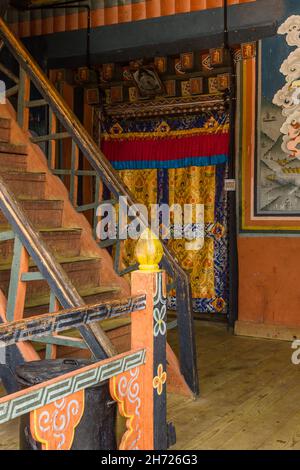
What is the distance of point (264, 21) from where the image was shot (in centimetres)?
508

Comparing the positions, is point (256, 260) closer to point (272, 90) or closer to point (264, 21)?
point (272, 90)

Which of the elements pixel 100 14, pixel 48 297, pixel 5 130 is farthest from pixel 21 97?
pixel 100 14

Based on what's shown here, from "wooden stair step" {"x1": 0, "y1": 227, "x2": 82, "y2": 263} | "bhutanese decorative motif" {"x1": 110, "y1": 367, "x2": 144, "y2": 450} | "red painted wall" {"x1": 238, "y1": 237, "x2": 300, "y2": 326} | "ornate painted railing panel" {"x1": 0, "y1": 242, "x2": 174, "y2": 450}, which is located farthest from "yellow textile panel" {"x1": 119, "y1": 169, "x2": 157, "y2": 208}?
"bhutanese decorative motif" {"x1": 110, "y1": 367, "x2": 144, "y2": 450}

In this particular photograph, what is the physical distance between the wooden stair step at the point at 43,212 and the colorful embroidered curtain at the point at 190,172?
203cm

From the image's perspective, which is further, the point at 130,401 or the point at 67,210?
the point at 67,210

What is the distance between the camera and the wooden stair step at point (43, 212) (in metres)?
3.96

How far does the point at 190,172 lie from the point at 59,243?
7.77 ft

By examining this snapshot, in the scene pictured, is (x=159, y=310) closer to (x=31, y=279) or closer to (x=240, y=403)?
(x=31, y=279)

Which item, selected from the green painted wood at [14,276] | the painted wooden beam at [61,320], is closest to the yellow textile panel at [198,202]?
the green painted wood at [14,276]

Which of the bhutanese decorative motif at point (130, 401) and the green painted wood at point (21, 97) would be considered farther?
the green painted wood at point (21, 97)

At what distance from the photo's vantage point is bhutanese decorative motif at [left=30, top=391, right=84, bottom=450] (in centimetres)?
176

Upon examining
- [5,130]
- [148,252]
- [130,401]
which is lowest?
[130,401]

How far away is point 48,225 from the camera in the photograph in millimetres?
4102

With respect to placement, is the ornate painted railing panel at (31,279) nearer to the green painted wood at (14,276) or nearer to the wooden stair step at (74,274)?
the green painted wood at (14,276)
